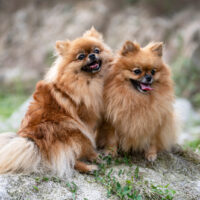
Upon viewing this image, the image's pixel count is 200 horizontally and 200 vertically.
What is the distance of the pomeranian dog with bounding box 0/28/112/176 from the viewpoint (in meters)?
3.28

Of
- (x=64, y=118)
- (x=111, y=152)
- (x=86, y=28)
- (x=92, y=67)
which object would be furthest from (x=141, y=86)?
(x=86, y=28)

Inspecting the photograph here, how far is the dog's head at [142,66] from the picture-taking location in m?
3.66

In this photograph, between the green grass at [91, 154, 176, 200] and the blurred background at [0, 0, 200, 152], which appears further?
the blurred background at [0, 0, 200, 152]

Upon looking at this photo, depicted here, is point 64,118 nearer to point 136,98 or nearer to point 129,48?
point 136,98

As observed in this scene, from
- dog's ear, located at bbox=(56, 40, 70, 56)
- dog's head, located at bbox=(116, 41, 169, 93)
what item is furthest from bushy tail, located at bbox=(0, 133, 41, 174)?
dog's head, located at bbox=(116, 41, 169, 93)

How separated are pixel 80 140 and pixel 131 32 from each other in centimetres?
830

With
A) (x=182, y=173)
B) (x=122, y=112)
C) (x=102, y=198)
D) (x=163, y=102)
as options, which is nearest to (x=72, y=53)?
(x=122, y=112)

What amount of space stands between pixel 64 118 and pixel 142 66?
1249 millimetres

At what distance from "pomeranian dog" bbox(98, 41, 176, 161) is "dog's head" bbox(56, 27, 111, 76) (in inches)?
9.0

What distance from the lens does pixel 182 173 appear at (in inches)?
153

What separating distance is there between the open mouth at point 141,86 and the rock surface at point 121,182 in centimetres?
99

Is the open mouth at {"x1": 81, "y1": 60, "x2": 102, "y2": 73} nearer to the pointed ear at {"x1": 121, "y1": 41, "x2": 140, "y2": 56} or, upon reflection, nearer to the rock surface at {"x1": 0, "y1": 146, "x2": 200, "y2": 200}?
the pointed ear at {"x1": 121, "y1": 41, "x2": 140, "y2": 56}

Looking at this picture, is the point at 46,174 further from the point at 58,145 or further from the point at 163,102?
the point at 163,102

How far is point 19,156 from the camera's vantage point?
10.5 ft
